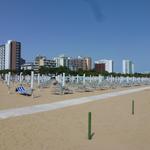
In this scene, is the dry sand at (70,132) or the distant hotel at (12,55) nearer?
the dry sand at (70,132)

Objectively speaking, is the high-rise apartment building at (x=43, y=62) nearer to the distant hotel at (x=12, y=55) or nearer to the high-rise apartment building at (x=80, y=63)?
the distant hotel at (x=12, y=55)

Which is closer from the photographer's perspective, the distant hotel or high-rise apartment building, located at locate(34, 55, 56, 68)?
the distant hotel

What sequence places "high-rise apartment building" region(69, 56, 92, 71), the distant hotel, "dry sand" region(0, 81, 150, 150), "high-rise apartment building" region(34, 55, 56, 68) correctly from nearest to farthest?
"dry sand" region(0, 81, 150, 150), the distant hotel, "high-rise apartment building" region(34, 55, 56, 68), "high-rise apartment building" region(69, 56, 92, 71)

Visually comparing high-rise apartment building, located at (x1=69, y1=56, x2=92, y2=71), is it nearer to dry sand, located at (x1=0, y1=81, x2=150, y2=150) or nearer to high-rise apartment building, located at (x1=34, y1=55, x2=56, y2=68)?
high-rise apartment building, located at (x1=34, y1=55, x2=56, y2=68)

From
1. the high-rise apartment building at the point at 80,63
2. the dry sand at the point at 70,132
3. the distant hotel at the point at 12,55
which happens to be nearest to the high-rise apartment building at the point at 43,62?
the distant hotel at the point at 12,55

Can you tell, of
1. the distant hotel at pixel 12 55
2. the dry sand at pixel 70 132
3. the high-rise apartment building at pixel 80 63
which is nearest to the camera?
the dry sand at pixel 70 132

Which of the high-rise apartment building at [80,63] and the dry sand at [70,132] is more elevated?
the high-rise apartment building at [80,63]

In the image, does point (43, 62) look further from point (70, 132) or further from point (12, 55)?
point (70, 132)

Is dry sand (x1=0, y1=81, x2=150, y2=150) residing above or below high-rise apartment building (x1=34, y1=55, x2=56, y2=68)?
below

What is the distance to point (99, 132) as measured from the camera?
9.30m

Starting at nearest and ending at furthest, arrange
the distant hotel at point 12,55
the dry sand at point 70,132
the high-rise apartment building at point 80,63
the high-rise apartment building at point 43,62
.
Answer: the dry sand at point 70,132 < the distant hotel at point 12,55 < the high-rise apartment building at point 43,62 < the high-rise apartment building at point 80,63

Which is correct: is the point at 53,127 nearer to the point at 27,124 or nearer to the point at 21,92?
the point at 27,124

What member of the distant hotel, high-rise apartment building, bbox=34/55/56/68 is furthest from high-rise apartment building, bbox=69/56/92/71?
the distant hotel

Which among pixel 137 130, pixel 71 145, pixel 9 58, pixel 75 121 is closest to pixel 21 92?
pixel 75 121
